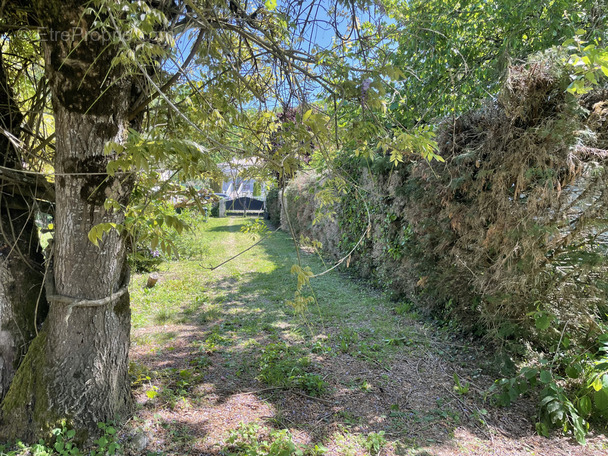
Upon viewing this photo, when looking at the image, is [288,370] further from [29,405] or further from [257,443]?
[29,405]

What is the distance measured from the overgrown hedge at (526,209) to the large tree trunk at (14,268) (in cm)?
211

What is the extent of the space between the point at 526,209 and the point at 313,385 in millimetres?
2494

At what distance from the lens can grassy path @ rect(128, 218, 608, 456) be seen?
2445 mm

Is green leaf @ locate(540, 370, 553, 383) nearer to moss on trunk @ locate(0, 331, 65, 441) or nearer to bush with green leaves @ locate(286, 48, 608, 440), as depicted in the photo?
bush with green leaves @ locate(286, 48, 608, 440)

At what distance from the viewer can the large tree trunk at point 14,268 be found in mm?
2320

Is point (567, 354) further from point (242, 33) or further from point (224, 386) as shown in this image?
point (242, 33)

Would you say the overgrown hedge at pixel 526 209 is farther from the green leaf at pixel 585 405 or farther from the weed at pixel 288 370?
the weed at pixel 288 370

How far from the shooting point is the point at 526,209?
3137 millimetres

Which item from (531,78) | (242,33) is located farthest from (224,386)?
(531,78)

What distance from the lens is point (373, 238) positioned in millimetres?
6844

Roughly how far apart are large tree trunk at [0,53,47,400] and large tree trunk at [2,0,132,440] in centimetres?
20

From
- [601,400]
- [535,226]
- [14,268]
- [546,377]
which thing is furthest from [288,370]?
[535,226]

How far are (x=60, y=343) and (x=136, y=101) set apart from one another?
1617 mm

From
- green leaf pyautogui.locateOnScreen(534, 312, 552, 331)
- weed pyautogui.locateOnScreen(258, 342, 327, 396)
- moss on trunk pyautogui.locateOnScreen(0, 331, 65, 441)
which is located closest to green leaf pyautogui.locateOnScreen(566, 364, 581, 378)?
green leaf pyautogui.locateOnScreen(534, 312, 552, 331)
